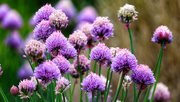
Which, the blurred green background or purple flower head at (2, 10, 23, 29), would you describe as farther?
purple flower head at (2, 10, 23, 29)

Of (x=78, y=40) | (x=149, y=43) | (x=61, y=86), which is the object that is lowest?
(x=61, y=86)

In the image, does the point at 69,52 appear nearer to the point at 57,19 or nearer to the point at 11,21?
the point at 57,19

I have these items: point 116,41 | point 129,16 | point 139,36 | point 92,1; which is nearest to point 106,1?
point 116,41

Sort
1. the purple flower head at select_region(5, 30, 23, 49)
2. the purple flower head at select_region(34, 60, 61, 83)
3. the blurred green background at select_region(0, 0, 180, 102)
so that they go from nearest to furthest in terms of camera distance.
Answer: the purple flower head at select_region(34, 60, 61, 83), the blurred green background at select_region(0, 0, 180, 102), the purple flower head at select_region(5, 30, 23, 49)

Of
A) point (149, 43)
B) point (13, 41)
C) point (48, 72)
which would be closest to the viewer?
point (48, 72)

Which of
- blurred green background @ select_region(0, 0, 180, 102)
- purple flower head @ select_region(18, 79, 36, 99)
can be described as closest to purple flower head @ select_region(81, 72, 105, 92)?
purple flower head @ select_region(18, 79, 36, 99)

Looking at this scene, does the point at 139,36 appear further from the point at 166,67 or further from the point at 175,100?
the point at 175,100

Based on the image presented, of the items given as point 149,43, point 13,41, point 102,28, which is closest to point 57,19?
point 102,28

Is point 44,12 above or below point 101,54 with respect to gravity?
above

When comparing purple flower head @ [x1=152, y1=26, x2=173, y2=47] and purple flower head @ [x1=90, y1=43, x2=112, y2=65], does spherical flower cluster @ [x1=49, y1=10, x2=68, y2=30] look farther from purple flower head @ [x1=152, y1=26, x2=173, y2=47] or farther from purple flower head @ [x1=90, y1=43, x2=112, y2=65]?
purple flower head @ [x1=152, y1=26, x2=173, y2=47]
